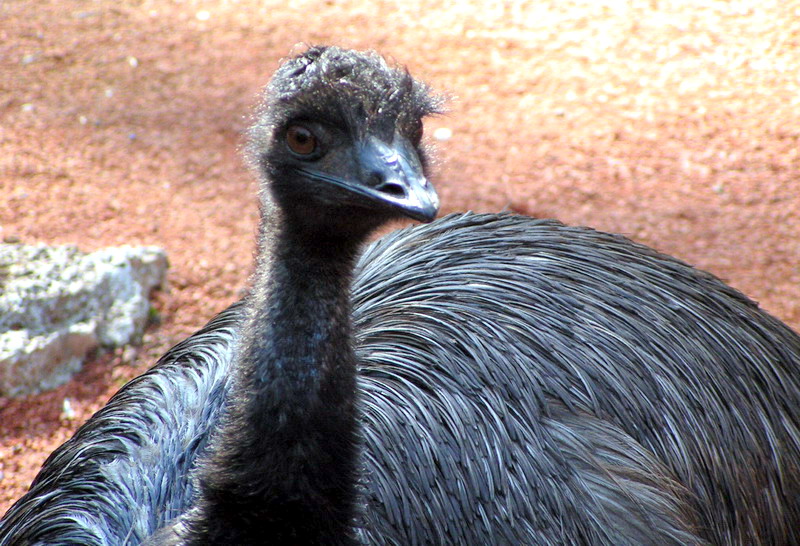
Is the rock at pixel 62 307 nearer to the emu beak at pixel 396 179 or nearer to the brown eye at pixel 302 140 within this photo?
the brown eye at pixel 302 140

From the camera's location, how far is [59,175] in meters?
5.33

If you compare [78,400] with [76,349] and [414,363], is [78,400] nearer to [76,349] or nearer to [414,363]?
[76,349]

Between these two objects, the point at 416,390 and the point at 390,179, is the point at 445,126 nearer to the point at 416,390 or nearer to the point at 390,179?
the point at 416,390

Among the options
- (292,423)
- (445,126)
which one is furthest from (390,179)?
(445,126)

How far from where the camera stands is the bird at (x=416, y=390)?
6.75 feet

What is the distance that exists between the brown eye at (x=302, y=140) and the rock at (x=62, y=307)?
2308mm

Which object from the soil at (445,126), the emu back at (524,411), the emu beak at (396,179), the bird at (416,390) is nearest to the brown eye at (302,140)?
the bird at (416,390)

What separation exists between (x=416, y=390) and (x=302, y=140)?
764 mm

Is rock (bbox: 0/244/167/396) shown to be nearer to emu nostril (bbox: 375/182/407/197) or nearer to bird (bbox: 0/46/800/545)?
bird (bbox: 0/46/800/545)

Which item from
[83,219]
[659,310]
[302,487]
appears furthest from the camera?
[83,219]

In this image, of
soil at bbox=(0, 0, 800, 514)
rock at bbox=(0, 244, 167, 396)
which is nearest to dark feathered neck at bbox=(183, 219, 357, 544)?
soil at bbox=(0, 0, 800, 514)

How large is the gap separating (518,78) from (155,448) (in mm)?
4238

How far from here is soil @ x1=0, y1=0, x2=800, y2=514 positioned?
4891 mm

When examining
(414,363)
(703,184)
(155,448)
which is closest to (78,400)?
(155,448)
